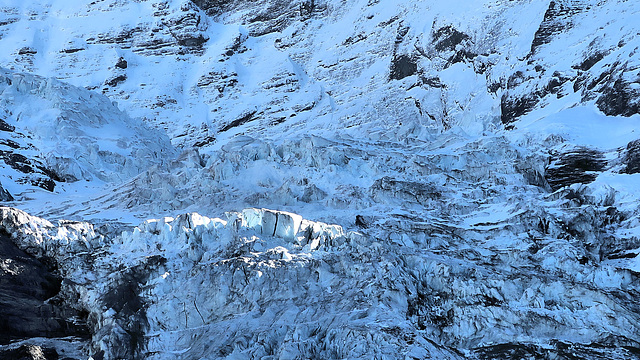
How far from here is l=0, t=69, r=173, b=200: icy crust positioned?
93625 millimetres

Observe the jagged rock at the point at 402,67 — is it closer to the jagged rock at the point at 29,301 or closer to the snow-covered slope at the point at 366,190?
the snow-covered slope at the point at 366,190

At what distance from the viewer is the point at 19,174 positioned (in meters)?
90.2

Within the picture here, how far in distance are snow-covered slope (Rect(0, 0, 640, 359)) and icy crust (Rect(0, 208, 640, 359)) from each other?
5.2 inches

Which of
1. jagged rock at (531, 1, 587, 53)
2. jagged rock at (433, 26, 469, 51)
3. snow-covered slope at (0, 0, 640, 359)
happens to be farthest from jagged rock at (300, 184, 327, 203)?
jagged rock at (433, 26, 469, 51)

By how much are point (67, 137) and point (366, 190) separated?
4691cm

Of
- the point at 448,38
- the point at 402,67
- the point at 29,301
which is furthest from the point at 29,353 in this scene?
the point at 402,67

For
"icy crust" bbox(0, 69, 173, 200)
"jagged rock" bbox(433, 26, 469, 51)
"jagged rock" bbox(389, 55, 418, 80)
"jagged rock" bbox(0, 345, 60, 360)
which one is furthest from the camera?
"jagged rock" bbox(389, 55, 418, 80)

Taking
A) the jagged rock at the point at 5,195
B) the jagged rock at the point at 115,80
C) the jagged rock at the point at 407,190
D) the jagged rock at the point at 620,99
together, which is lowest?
the jagged rock at the point at 115,80

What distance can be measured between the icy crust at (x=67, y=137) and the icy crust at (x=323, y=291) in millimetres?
37937

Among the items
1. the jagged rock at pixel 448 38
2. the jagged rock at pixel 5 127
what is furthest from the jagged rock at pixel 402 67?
the jagged rock at pixel 5 127

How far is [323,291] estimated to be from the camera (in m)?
48.2

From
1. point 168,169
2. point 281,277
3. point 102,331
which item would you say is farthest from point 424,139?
point 102,331

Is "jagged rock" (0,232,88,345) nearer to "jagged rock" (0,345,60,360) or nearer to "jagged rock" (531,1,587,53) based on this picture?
"jagged rock" (0,345,60,360)

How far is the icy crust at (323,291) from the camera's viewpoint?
4312 cm
